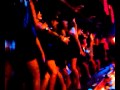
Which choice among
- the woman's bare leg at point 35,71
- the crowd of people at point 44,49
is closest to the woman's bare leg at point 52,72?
the crowd of people at point 44,49

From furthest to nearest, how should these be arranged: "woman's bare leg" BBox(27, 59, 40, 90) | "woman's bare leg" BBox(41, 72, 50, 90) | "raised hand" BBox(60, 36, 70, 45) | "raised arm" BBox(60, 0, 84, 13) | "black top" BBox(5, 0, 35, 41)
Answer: "raised arm" BBox(60, 0, 84, 13) → "raised hand" BBox(60, 36, 70, 45) → "woman's bare leg" BBox(41, 72, 50, 90) → "woman's bare leg" BBox(27, 59, 40, 90) → "black top" BBox(5, 0, 35, 41)

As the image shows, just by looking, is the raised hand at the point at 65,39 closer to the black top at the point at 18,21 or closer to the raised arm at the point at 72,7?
the raised arm at the point at 72,7

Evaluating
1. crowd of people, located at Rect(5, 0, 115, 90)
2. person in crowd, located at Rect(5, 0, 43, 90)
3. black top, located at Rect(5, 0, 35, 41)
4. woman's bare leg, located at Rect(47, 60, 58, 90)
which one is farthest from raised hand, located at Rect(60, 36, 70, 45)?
black top, located at Rect(5, 0, 35, 41)

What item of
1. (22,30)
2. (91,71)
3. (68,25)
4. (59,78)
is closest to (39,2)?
(22,30)

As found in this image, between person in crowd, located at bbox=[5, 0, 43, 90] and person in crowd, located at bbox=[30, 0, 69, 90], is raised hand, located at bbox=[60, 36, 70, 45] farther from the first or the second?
person in crowd, located at bbox=[5, 0, 43, 90]

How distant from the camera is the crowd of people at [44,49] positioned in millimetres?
2236

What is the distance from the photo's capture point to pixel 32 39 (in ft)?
8.03

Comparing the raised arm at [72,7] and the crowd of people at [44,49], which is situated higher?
the raised arm at [72,7]

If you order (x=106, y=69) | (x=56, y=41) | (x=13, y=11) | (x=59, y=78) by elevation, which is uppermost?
(x=13, y=11)

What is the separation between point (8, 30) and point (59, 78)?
0.91 m

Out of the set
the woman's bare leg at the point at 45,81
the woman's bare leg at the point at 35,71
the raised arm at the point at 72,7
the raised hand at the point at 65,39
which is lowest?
the woman's bare leg at the point at 45,81

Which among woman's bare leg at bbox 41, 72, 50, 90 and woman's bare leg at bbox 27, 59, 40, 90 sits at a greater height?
woman's bare leg at bbox 27, 59, 40, 90

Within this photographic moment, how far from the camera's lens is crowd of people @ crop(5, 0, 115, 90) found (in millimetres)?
2236

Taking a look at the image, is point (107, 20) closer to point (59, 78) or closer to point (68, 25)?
point (68, 25)
